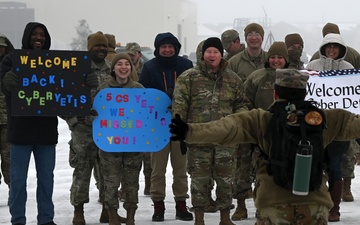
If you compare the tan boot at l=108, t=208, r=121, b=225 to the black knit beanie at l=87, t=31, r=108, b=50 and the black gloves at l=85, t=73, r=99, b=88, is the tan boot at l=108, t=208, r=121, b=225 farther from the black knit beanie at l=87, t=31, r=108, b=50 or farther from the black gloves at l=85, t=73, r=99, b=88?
the black knit beanie at l=87, t=31, r=108, b=50

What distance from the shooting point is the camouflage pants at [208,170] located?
7875 mm

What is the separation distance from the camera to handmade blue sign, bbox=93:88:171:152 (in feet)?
26.3

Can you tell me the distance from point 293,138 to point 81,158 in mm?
3758

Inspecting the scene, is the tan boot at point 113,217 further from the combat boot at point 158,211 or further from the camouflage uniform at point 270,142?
the camouflage uniform at point 270,142

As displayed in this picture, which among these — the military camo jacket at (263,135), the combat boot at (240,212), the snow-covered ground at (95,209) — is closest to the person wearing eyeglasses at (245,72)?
the combat boot at (240,212)

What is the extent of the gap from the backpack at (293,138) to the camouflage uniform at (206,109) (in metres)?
2.64

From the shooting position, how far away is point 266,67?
8.66m

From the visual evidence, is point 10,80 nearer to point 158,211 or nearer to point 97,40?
point 97,40

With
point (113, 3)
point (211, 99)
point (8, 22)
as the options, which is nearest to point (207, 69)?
point (211, 99)

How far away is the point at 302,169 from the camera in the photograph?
5035mm

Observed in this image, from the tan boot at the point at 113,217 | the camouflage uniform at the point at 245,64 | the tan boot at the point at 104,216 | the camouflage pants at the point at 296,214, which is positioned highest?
the camouflage uniform at the point at 245,64

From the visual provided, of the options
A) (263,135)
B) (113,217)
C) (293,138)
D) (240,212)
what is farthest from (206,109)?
(293,138)

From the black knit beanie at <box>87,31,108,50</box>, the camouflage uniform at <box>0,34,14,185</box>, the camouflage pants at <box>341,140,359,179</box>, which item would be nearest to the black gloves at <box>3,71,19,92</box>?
the black knit beanie at <box>87,31,108,50</box>

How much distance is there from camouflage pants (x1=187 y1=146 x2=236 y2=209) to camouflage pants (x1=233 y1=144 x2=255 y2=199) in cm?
94
